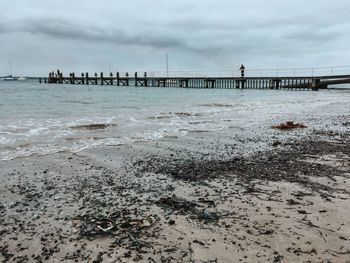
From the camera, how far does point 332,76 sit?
167 ft

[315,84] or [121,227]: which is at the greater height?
[315,84]

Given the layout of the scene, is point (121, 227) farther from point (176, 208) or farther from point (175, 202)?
point (175, 202)

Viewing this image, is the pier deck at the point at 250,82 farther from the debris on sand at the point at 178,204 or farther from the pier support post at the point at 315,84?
the debris on sand at the point at 178,204

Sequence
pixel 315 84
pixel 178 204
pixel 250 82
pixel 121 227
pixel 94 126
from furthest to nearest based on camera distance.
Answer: pixel 250 82 → pixel 315 84 → pixel 94 126 → pixel 178 204 → pixel 121 227

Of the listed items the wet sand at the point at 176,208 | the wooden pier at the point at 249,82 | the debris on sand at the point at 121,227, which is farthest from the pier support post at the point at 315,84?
the debris on sand at the point at 121,227

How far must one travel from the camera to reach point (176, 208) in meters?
4.17

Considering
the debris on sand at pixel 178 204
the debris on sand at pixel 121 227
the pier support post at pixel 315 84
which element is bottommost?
the debris on sand at pixel 121 227

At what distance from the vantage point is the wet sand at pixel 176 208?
10.4 feet

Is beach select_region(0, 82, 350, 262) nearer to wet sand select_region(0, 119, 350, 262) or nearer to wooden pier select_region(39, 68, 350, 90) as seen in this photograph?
wet sand select_region(0, 119, 350, 262)

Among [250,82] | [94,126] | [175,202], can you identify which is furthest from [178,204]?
[250,82]

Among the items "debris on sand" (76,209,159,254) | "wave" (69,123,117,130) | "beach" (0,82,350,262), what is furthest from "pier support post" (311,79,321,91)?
"debris on sand" (76,209,159,254)

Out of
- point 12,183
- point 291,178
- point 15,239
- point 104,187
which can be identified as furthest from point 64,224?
point 291,178

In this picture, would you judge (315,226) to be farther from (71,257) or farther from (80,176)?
(80,176)

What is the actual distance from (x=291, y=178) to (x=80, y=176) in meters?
3.34
